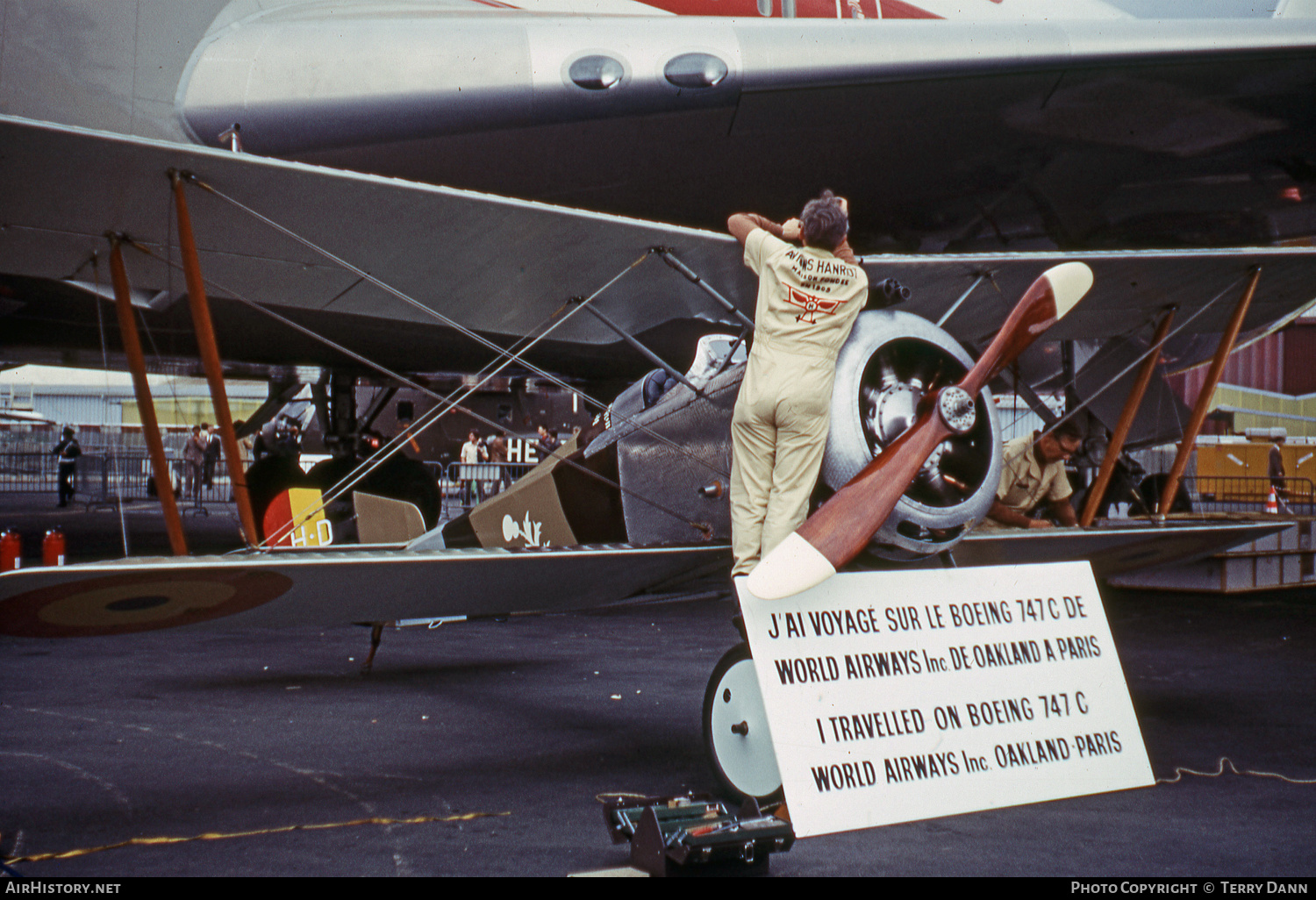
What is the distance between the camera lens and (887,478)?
2863 mm

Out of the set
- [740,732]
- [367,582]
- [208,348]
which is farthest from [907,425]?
[208,348]

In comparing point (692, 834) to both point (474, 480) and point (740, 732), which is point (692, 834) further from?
point (474, 480)

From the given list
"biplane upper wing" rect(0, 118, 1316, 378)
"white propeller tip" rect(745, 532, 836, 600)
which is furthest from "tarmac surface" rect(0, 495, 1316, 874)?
"biplane upper wing" rect(0, 118, 1316, 378)

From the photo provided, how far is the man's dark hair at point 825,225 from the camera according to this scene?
2908 millimetres

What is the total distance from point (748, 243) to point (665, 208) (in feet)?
14.0

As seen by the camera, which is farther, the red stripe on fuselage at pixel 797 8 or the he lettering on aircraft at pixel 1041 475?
the red stripe on fuselage at pixel 797 8

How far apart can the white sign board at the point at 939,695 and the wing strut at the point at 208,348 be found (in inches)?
62.1

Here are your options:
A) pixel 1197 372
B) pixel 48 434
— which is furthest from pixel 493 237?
pixel 48 434

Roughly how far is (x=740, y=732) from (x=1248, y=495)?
17.8 meters

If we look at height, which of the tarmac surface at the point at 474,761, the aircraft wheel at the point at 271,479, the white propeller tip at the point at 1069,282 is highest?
the aircraft wheel at the point at 271,479

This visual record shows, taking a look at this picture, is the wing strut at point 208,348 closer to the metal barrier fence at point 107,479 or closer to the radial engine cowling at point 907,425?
the radial engine cowling at point 907,425

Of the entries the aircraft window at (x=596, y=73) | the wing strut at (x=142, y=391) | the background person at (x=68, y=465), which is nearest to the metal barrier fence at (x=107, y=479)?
the background person at (x=68, y=465)

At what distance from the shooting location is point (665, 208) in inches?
285

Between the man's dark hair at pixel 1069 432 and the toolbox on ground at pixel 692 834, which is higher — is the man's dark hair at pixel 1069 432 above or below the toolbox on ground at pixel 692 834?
above
